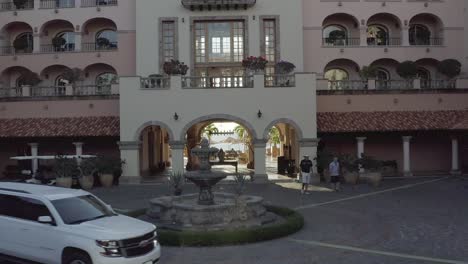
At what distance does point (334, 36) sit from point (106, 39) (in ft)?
56.4

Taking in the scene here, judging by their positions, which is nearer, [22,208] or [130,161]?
[22,208]

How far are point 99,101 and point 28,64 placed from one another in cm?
777

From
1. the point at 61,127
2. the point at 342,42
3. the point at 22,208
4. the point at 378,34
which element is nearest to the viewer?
the point at 22,208

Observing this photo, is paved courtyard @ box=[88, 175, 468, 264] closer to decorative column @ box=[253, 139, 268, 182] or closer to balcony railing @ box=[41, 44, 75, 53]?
decorative column @ box=[253, 139, 268, 182]

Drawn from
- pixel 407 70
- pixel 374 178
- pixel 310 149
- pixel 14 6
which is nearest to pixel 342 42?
pixel 407 70

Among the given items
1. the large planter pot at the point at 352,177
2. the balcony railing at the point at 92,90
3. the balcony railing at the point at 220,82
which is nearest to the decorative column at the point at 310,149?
the large planter pot at the point at 352,177

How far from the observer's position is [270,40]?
31344mm

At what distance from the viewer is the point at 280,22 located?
3111cm

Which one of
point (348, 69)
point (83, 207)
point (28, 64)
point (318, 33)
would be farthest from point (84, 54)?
point (83, 207)

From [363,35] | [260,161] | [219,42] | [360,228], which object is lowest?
[360,228]

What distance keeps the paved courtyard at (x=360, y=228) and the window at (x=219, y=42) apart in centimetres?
1076

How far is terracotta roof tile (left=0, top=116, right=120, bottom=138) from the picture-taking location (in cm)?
2842

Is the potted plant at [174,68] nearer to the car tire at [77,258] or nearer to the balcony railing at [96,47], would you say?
the balcony railing at [96,47]

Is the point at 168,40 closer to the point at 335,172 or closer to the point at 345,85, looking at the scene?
the point at 345,85
